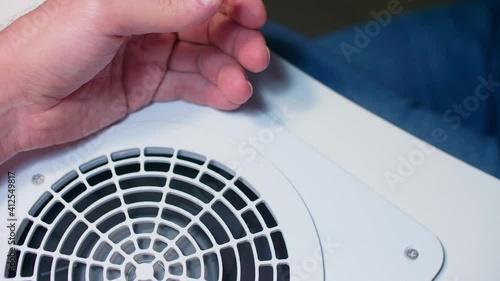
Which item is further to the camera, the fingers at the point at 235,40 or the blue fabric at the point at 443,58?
the blue fabric at the point at 443,58

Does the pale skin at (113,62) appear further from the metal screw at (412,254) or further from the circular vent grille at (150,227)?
the metal screw at (412,254)

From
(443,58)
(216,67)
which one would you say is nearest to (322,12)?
(443,58)

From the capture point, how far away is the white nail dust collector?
50 centimetres

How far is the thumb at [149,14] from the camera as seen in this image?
49cm

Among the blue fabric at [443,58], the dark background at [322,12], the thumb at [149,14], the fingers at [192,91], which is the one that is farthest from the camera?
the dark background at [322,12]

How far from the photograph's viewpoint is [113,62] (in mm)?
621

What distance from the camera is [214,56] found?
24.7 inches

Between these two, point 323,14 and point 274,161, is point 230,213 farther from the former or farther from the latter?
point 323,14

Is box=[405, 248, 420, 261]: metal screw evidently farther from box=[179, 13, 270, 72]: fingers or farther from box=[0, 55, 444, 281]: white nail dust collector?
box=[179, 13, 270, 72]: fingers

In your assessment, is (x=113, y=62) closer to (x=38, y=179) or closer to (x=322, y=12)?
(x=38, y=179)

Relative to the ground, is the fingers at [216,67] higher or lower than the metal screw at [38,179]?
higher

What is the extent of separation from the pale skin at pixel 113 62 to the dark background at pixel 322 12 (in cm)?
72

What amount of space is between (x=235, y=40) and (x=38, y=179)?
239mm

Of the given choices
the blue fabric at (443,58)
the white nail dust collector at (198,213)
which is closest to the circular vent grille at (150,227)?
the white nail dust collector at (198,213)
